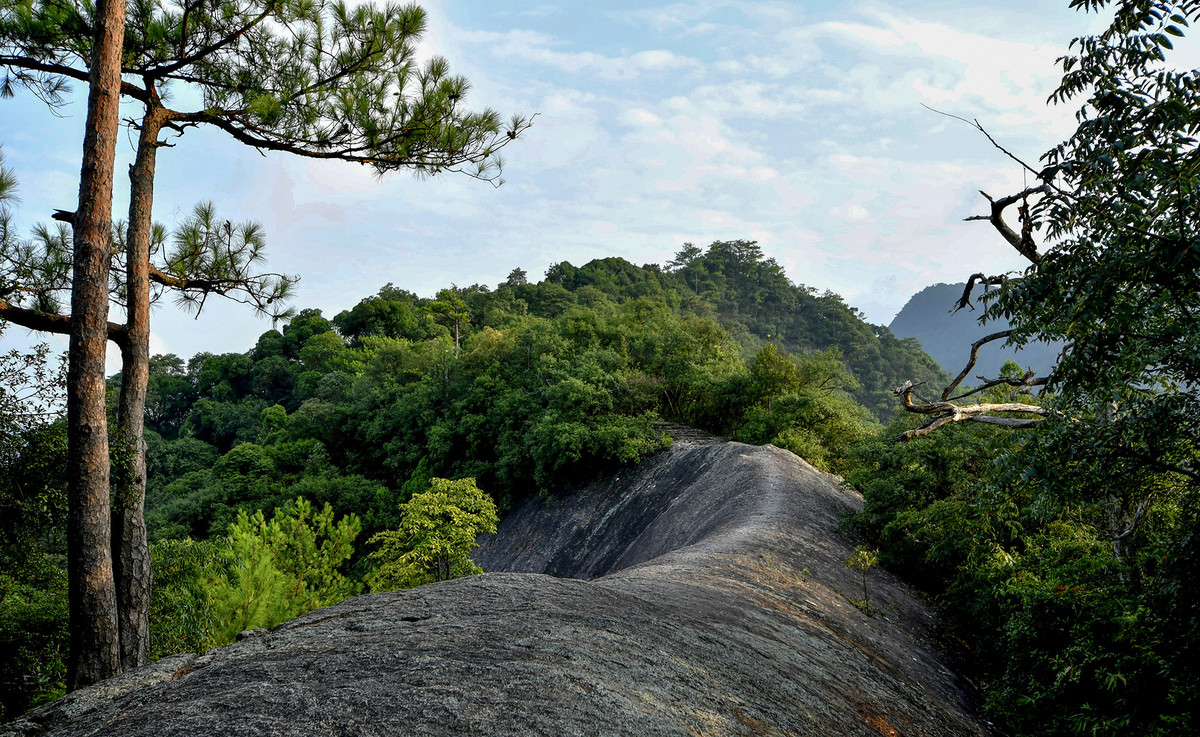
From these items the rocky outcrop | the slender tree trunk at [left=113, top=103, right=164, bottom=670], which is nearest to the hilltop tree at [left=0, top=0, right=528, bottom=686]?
the slender tree trunk at [left=113, top=103, right=164, bottom=670]

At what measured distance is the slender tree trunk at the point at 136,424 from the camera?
21.8ft

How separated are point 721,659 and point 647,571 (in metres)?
3.33

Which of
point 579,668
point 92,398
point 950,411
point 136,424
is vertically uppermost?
point 950,411

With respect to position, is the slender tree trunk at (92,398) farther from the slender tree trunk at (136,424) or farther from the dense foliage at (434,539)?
the dense foliage at (434,539)

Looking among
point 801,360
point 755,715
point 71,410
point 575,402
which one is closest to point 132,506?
point 71,410

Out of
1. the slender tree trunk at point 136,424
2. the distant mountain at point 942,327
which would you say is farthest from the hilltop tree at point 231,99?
the distant mountain at point 942,327

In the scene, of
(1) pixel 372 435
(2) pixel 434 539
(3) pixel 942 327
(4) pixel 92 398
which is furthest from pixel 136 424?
(3) pixel 942 327

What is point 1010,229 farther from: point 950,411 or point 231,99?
point 231,99

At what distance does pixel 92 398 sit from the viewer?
6.10m

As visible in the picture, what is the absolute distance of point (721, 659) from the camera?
4.93m

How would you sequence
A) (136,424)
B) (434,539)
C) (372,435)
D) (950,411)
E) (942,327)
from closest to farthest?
1. (136,424)
2. (950,411)
3. (434,539)
4. (372,435)
5. (942,327)

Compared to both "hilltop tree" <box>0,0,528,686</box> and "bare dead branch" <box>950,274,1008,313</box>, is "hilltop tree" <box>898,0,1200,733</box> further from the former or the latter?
"hilltop tree" <box>0,0,528,686</box>

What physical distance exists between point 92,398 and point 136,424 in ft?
3.20

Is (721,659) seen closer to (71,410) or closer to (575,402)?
(71,410)
